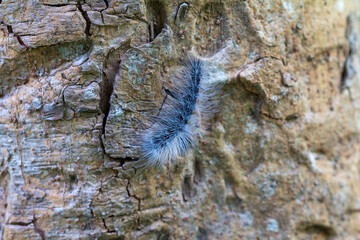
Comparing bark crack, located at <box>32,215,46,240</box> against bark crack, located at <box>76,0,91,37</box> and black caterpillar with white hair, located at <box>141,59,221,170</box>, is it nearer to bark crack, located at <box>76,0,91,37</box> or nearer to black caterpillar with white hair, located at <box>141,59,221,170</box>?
black caterpillar with white hair, located at <box>141,59,221,170</box>

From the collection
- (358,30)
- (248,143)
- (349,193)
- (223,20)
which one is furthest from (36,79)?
(358,30)

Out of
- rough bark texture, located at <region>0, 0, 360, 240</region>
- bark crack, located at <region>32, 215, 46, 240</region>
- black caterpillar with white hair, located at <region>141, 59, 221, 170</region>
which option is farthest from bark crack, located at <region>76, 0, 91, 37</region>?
bark crack, located at <region>32, 215, 46, 240</region>

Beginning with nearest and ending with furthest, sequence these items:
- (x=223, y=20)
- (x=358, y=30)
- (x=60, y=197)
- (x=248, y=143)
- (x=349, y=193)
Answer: (x=60, y=197)
(x=223, y=20)
(x=248, y=143)
(x=349, y=193)
(x=358, y=30)

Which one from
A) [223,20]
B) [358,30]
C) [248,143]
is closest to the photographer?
[223,20]

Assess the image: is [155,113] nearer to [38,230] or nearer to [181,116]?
[181,116]

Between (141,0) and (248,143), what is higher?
(141,0)

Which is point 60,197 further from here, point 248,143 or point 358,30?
point 358,30

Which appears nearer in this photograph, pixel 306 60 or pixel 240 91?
pixel 240 91
